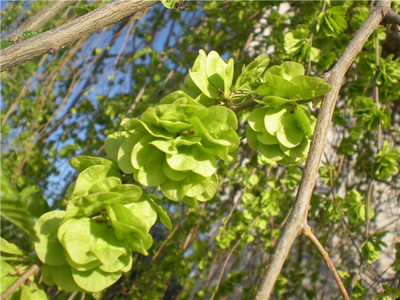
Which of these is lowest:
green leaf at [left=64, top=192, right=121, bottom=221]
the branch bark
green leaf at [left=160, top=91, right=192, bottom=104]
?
the branch bark

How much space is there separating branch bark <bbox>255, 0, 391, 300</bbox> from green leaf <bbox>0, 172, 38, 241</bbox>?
0.32 metres

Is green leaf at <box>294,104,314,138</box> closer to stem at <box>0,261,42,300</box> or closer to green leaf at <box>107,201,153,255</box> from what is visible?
green leaf at <box>107,201,153,255</box>

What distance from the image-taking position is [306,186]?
0.47 m

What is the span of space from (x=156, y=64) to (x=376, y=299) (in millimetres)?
1776

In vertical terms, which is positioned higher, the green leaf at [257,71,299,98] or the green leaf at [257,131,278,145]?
the green leaf at [257,71,299,98]

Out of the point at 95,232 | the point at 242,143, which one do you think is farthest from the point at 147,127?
the point at 242,143

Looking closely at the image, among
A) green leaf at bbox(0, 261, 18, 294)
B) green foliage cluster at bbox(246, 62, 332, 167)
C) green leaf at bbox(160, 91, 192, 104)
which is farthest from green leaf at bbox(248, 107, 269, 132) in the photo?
green leaf at bbox(0, 261, 18, 294)

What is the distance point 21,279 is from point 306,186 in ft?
1.49

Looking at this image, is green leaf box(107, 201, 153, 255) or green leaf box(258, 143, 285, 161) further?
green leaf box(258, 143, 285, 161)

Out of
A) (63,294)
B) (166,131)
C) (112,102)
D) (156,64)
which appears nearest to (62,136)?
(112,102)

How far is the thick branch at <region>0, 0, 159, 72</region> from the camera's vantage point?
43cm

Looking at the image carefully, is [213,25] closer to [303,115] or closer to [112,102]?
[112,102]

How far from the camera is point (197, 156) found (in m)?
0.47

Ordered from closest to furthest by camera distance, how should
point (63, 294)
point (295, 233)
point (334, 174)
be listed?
point (295, 233) < point (334, 174) < point (63, 294)
